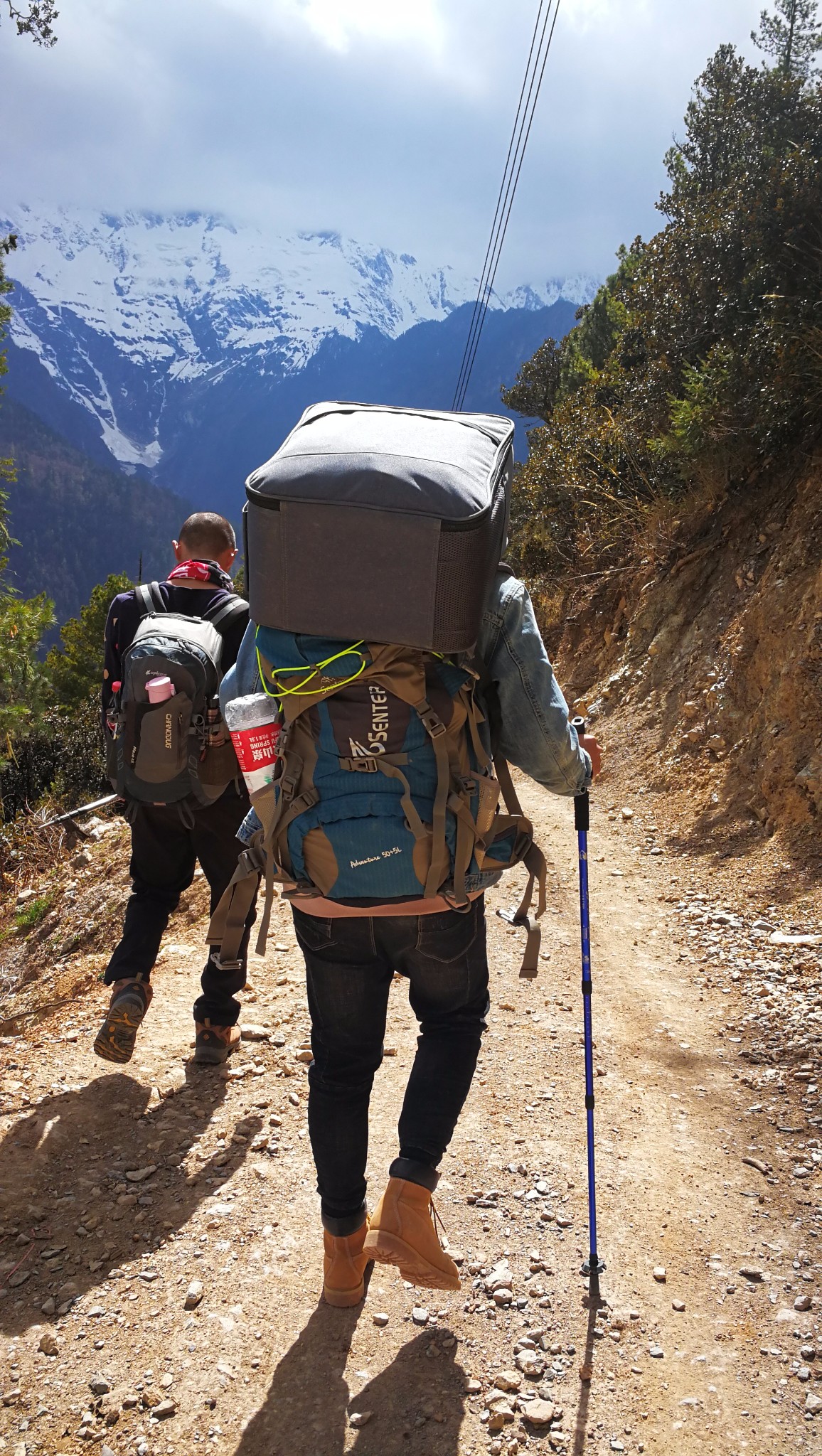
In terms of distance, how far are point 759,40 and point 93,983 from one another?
12.6 meters

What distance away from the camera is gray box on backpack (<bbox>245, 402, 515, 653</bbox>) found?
70.1 inches

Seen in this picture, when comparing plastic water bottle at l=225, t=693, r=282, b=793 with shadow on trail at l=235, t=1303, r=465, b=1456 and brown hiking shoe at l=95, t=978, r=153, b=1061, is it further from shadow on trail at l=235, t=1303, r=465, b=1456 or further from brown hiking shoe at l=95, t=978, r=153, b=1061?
brown hiking shoe at l=95, t=978, r=153, b=1061

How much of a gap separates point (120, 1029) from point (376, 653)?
2.13 metres

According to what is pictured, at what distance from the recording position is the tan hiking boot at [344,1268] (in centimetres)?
221

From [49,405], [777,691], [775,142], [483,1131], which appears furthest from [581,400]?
[49,405]

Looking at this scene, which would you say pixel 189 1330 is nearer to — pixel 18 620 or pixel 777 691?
pixel 777 691

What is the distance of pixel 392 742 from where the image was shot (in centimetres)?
187

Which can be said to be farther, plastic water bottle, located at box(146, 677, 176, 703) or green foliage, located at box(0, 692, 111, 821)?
green foliage, located at box(0, 692, 111, 821)

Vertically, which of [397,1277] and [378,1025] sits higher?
[378,1025]

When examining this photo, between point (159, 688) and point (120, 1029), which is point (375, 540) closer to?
point (159, 688)

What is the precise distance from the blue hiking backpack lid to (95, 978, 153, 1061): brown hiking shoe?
164 centimetres

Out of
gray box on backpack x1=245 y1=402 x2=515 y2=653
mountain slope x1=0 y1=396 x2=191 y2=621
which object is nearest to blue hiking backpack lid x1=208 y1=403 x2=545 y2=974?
gray box on backpack x1=245 y1=402 x2=515 y2=653

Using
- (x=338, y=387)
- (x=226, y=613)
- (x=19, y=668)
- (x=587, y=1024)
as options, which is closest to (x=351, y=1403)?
(x=587, y=1024)

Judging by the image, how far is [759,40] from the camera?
1027 centimetres
